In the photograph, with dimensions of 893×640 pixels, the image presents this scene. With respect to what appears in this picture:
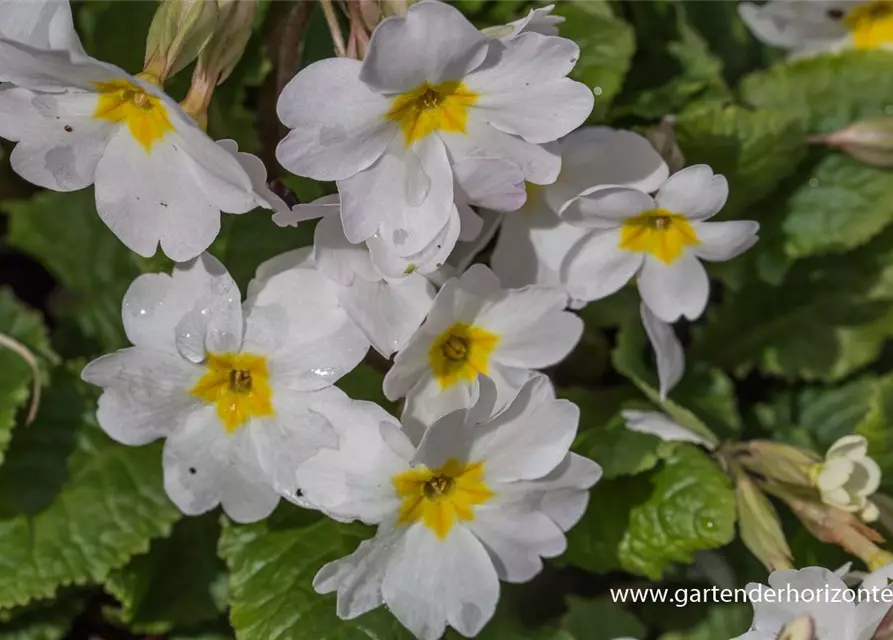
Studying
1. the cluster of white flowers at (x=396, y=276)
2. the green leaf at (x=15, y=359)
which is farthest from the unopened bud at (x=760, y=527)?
the green leaf at (x=15, y=359)

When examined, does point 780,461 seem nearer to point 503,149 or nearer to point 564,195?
point 564,195

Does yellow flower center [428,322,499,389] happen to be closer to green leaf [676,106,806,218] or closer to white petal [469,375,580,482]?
white petal [469,375,580,482]

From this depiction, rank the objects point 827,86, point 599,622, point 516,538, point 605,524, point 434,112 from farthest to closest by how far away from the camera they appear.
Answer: point 827,86 → point 599,622 → point 605,524 → point 516,538 → point 434,112

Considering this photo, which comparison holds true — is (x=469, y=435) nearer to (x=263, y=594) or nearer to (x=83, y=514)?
(x=263, y=594)

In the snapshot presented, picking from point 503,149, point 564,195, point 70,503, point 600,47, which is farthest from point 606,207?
point 70,503

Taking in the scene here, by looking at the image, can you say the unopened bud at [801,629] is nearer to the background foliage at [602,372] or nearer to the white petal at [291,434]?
the background foliage at [602,372]

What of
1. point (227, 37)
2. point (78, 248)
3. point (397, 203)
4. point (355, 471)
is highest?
point (227, 37)

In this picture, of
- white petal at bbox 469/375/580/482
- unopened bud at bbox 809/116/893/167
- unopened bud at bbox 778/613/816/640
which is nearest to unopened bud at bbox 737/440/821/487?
unopened bud at bbox 778/613/816/640
